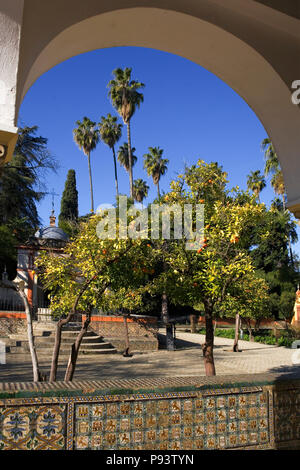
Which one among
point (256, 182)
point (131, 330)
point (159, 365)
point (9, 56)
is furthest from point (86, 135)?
point (9, 56)

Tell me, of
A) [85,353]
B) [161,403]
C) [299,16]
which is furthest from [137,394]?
[85,353]

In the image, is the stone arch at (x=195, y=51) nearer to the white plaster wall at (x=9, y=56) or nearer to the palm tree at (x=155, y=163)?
the white plaster wall at (x=9, y=56)

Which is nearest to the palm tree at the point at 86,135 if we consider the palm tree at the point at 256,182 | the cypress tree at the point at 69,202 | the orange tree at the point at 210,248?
the cypress tree at the point at 69,202

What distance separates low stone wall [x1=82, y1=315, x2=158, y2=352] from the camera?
16181 millimetres

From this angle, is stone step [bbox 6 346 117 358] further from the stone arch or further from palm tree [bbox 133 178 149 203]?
palm tree [bbox 133 178 149 203]

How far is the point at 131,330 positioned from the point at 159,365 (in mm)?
3708

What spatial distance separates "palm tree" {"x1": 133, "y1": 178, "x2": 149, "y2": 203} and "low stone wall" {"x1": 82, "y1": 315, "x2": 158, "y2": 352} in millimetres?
20022

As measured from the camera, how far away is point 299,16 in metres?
3.58

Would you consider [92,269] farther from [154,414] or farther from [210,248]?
[154,414]

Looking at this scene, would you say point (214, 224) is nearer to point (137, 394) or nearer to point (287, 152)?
point (287, 152)

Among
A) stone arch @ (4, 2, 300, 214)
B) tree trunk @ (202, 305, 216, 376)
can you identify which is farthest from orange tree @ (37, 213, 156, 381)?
stone arch @ (4, 2, 300, 214)

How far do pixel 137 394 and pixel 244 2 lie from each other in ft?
10.6

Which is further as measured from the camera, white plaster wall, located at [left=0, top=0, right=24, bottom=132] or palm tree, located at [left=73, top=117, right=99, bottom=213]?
palm tree, located at [left=73, top=117, right=99, bottom=213]

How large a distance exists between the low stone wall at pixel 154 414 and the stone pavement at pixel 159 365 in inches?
281
